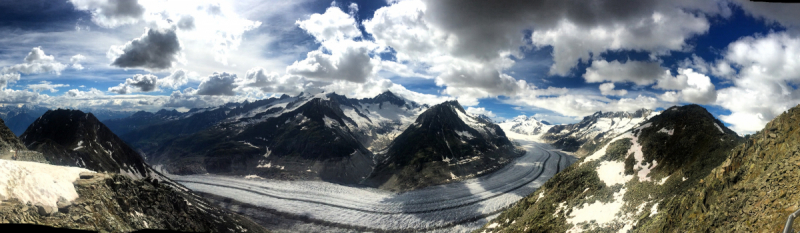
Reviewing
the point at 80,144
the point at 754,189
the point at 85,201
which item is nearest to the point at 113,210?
the point at 85,201

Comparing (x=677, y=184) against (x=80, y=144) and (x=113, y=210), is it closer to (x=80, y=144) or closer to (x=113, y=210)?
(x=113, y=210)

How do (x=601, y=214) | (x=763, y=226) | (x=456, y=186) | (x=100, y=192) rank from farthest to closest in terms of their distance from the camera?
(x=456, y=186) < (x=601, y=214) < (x=100, y=192) < (x=763, y=226)

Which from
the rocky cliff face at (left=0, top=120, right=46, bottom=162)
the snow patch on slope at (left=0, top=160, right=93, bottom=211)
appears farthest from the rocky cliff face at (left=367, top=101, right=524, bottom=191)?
the snow patch on slope at (left=0, top=160, right=93, bottom=211)

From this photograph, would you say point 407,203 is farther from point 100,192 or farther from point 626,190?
point 100,192

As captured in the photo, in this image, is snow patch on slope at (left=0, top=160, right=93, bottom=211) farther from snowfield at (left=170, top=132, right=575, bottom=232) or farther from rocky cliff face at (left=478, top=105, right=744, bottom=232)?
snowfield at (left=170, top=132, right=575, bottom=232)

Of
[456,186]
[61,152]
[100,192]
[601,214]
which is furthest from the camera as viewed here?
[456,186]

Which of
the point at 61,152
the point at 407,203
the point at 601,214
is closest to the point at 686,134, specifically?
the point at 601,214

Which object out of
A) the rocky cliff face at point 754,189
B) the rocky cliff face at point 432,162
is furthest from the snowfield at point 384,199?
the rocky cliff face at point 754,189
